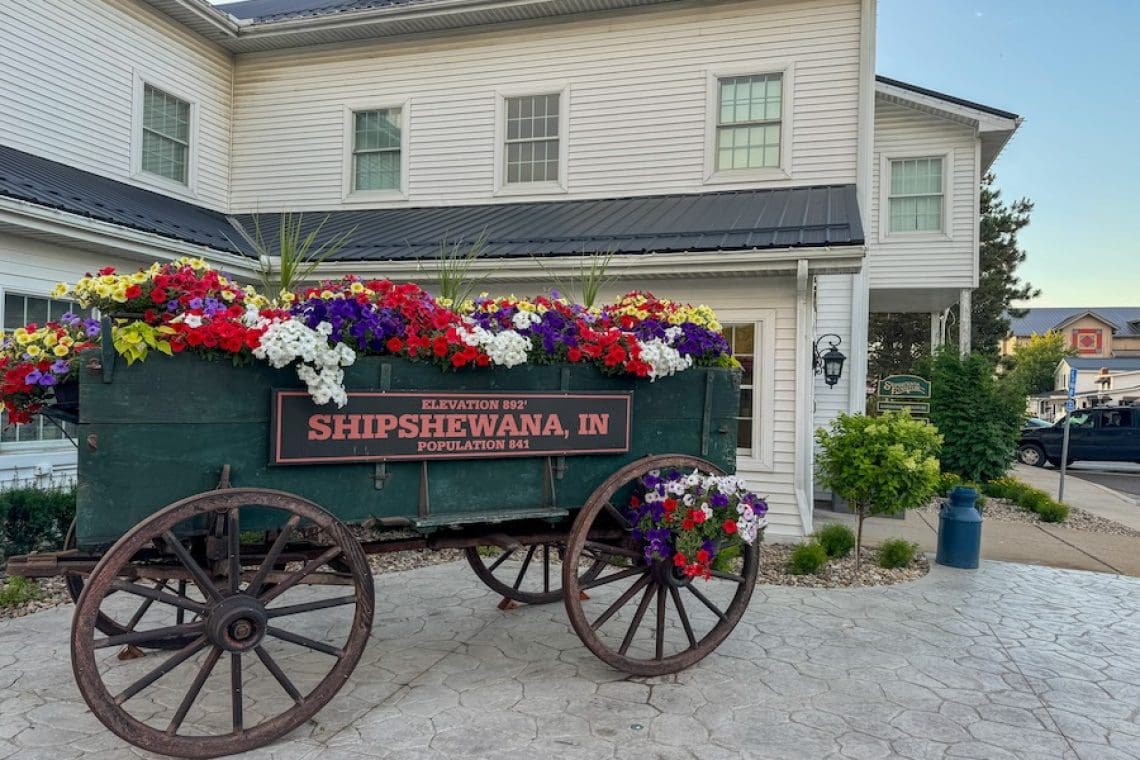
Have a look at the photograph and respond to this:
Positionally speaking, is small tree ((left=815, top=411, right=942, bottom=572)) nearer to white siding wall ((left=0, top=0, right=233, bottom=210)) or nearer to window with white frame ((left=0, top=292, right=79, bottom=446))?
window with white frame ((left=0, top=292, right=79, bottom=446))

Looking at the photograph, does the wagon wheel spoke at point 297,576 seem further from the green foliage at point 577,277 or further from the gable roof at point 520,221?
the gable roof at point 520,221

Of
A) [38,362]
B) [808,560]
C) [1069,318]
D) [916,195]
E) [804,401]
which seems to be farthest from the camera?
[1069,318]

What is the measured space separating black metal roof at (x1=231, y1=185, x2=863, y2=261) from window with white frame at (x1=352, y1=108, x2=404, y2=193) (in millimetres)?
708

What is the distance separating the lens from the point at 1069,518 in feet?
31.3

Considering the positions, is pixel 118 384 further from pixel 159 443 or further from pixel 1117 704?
pixel 1117 704

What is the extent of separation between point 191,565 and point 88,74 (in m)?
8.23

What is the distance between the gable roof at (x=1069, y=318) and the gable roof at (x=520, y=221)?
214 ft

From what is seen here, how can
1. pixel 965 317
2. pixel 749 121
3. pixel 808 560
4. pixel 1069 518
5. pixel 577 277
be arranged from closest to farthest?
pixel 808 560 → pixel 577 277 → pixel 749 121 → pixel 1069 518 → pixel 965 317

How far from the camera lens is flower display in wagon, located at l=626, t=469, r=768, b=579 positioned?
11.6 ft

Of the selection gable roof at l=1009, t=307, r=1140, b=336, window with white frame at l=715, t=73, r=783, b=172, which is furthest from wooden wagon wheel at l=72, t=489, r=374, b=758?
gable roof at l=1009, t=307, r=1140, b=336

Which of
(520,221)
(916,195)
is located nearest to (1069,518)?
(916,195)

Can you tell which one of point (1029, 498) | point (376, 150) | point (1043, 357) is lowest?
point (1029, 498)

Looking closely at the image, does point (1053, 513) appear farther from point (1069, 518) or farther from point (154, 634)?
point (154, 634)

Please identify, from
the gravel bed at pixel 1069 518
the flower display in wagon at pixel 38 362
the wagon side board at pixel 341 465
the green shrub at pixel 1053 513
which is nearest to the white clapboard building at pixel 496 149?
the gravel bed at pixel 1069 518
